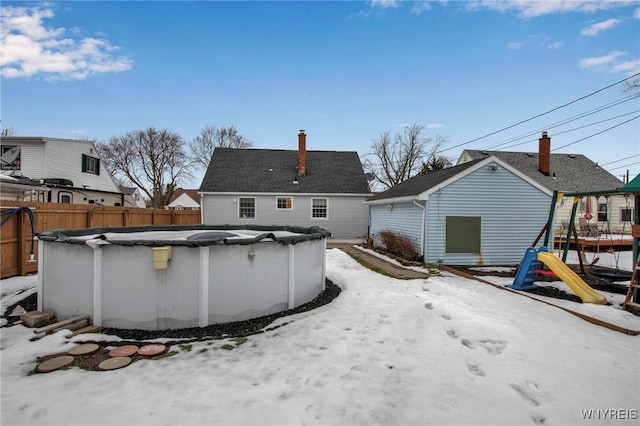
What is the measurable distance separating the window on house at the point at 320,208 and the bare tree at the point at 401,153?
1295 cm

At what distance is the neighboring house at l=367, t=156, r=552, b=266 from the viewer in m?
9.61

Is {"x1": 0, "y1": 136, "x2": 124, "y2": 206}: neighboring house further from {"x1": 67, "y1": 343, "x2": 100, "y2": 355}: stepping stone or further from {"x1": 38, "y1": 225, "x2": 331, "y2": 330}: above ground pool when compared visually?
{"x1": 67, "y1": 343, "x2": 100, "y2": 355}: stepping stone

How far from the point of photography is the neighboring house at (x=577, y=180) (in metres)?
18.6

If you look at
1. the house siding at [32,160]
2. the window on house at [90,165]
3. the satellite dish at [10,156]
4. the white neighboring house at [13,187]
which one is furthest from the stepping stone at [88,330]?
the window on house at [90,165]

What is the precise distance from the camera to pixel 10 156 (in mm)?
15555

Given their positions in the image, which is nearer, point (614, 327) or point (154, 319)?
point (154, 319)

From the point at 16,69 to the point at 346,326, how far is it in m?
14.4

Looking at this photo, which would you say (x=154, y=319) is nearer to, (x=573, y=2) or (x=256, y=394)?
(x=256, y=394)

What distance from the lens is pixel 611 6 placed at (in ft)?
28.6

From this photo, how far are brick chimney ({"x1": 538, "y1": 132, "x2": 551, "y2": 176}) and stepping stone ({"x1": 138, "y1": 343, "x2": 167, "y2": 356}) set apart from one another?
21874 mm

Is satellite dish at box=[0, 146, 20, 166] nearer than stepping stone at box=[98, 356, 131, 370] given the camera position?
No

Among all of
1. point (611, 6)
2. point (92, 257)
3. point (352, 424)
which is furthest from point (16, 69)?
point (611, 6)

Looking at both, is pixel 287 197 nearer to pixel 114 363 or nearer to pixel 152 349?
pixel 152 349

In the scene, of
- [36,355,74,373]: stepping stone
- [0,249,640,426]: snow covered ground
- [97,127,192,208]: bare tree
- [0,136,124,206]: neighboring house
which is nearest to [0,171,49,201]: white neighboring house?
[0,136,124,206]: neighboring house
